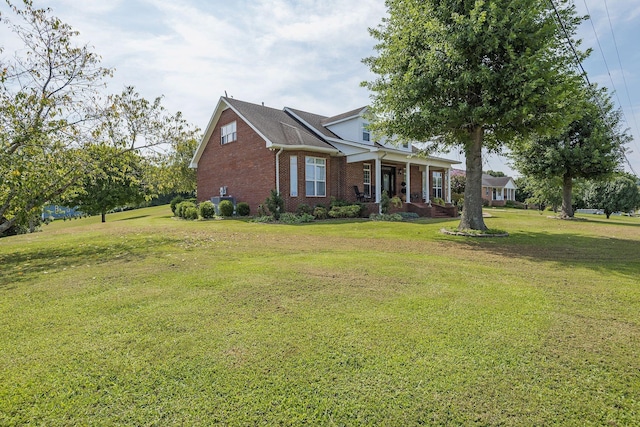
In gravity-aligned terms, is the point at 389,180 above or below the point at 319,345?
above

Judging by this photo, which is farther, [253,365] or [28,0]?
[28,0]

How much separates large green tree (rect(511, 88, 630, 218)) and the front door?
7.64 metres

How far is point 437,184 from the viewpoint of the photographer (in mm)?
27281

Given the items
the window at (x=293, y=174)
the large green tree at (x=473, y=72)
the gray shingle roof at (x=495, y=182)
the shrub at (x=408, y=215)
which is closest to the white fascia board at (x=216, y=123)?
the window at (x=293, y=174)

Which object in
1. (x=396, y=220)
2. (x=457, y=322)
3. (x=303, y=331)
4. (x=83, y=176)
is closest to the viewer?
(x=303, y=331)

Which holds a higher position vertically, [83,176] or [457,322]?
[83,176]

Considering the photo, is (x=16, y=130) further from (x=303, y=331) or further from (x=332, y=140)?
(x=332, y=140)

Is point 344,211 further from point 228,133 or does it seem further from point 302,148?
point 228,133

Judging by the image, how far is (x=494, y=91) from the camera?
10062mm

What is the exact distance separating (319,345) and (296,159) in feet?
53.5

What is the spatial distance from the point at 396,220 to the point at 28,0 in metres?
15.0

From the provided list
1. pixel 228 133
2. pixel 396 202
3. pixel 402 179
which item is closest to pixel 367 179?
pixel 396 202

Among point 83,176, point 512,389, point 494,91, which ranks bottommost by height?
point 512,389

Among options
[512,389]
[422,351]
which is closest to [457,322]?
[422,351]
